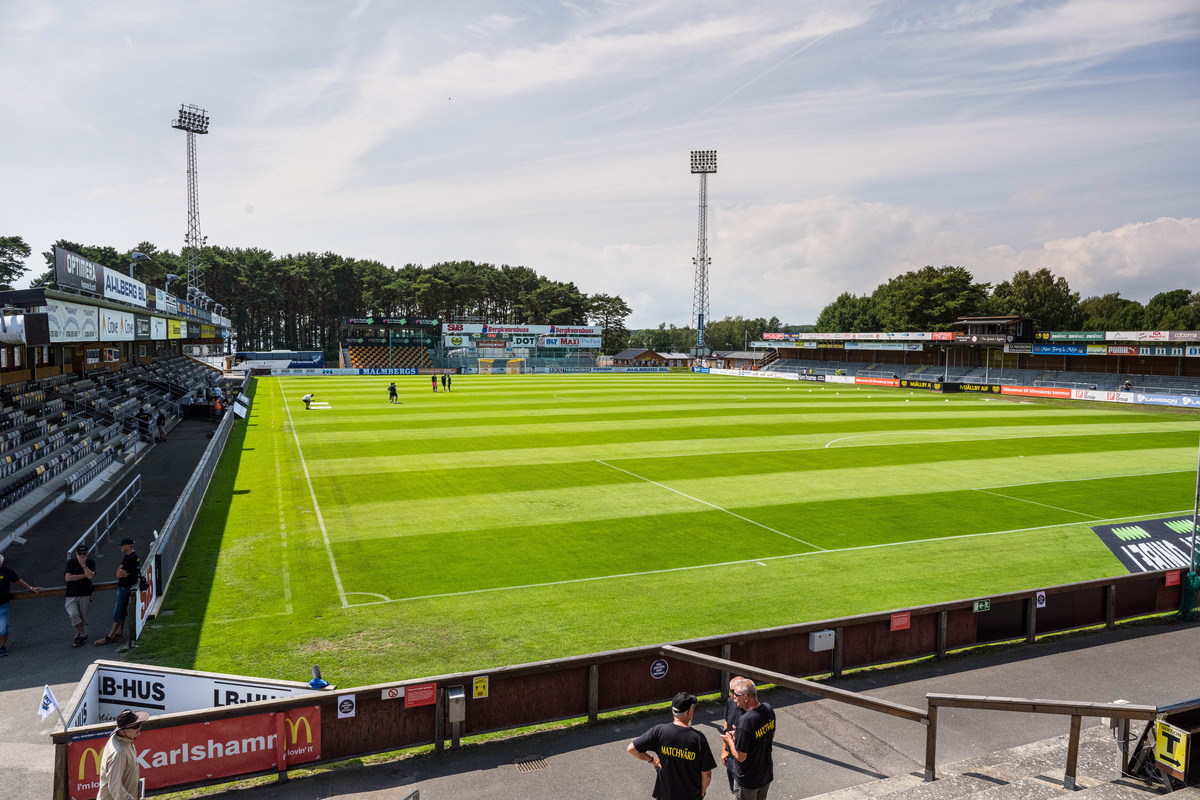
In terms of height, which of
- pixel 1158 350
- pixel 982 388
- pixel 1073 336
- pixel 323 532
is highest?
pixel 1073 336

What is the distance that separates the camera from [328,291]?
419ft

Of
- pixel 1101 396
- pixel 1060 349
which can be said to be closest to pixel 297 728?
pixel 1101 396

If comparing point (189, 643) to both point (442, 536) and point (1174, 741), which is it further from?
point (1174, 741)

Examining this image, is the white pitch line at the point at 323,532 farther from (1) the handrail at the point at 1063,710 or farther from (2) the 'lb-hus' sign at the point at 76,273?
(1) the handrail at the point at 1063,710

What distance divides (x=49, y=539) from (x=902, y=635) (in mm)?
19114

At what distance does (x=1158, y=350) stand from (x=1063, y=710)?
66.3 meters

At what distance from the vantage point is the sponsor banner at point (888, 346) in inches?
3223

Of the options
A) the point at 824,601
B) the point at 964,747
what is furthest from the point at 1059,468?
the point at 964,747

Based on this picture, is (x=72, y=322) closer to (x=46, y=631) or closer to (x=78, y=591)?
(x=46, y=631)

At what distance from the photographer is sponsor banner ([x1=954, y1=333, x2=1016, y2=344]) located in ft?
230

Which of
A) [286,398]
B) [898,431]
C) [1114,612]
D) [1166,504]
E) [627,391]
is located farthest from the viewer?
[627,391]

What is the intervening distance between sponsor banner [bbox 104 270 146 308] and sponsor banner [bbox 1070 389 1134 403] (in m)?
63.9

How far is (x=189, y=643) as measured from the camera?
1184 cm

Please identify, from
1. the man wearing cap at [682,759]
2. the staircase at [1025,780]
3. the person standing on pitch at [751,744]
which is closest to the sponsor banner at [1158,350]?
the staircase at [1025,780]
